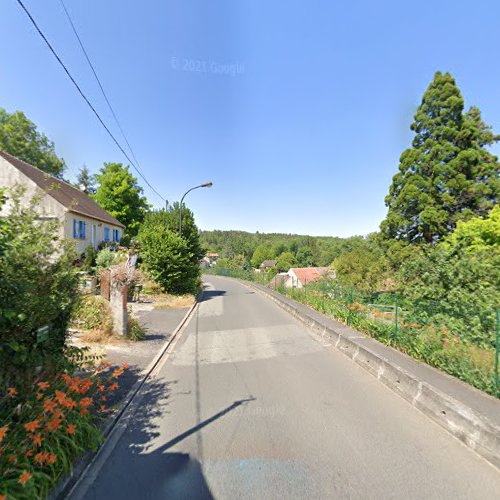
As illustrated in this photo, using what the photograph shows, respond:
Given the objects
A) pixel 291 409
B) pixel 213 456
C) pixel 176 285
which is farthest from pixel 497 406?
pixel 176 285

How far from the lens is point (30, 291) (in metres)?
3.12

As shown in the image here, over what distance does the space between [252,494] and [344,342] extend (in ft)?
16.4

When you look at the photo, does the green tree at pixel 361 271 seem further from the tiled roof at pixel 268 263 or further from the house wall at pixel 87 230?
the tiled roof at pixel 268 263

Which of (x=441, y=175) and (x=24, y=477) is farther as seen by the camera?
(x=441, y=175)

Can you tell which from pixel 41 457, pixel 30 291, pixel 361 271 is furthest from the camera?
pixel 361 271

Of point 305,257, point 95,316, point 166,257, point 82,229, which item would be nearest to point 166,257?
point 166,257

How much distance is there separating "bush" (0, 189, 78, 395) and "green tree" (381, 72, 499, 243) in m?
20.9

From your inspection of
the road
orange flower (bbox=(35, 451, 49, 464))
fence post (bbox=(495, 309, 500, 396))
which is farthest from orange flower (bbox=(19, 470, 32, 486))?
fence post (bbox=(495, 309, 500, 396))

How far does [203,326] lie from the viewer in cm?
1049

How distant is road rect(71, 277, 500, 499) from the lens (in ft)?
8.82

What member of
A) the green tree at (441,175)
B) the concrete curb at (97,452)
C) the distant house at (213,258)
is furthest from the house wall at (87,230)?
the distant house at (213,258)

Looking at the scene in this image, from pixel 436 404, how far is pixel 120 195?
1373 inches

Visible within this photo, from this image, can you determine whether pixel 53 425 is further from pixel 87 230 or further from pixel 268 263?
pixel 268 263

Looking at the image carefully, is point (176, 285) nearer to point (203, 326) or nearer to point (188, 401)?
point (203, 326)
